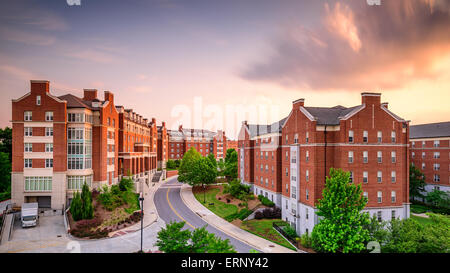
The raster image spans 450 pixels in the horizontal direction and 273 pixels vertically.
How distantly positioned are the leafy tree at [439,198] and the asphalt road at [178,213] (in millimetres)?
39532

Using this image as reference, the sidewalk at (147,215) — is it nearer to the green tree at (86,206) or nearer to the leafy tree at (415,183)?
the green tree at (86,206)

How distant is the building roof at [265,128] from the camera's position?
38.7 meters

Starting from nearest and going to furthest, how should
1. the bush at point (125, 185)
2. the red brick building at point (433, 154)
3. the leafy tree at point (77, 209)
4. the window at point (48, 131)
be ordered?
the leafy tree at point (77, 209) < the window at point (48, 131) < the bush at point (125, 185) < the red brick building at point (433, 154)

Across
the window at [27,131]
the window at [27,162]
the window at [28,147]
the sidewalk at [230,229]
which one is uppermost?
the window at [27,131]

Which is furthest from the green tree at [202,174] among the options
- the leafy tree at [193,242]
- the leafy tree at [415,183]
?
the leafy tree at [415,183]

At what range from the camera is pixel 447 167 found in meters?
48.0

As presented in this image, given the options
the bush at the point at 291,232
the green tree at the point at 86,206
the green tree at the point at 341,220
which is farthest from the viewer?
the bush at the point at 291,232

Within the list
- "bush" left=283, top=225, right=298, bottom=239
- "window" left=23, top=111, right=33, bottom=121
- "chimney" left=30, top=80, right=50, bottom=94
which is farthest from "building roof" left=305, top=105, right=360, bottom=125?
"window" left=23, top=111, right=33, bottom=121

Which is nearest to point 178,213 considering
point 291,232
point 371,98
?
point 291,232

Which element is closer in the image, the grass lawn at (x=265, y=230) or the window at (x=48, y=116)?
the grass lawn at (x=265, y=230)

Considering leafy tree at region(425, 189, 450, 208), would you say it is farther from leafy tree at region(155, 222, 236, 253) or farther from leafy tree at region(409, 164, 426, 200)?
leafy tree at region(155, 222, 236, 253)

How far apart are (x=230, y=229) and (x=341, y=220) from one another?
1378 cm

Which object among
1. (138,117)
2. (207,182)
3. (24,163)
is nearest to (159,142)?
(138,117)
